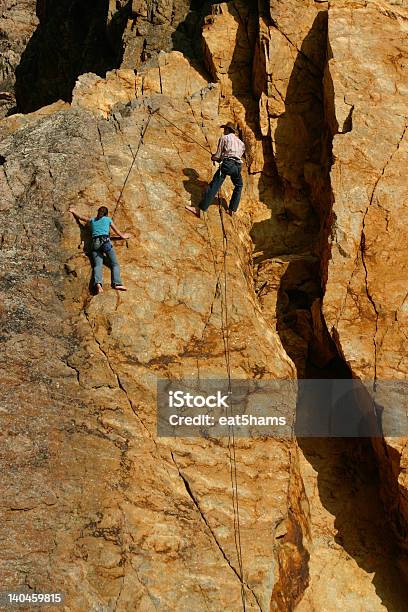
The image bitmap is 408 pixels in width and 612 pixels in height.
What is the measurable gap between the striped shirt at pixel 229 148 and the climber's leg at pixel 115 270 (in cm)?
289

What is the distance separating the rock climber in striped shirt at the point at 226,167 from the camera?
12.8 metres

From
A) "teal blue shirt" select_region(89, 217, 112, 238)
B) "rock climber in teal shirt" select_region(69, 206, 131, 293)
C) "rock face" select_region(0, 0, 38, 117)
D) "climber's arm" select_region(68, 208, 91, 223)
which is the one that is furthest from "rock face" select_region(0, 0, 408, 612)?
"rock face" select_region(0, 0, 38, 117)

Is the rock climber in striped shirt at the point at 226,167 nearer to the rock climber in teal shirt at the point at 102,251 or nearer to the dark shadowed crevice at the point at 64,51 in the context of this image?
the rock climber in teal shirt at the point at 102,251

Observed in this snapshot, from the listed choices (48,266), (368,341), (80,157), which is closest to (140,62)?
(80,157)

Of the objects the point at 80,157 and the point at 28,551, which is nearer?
the point at 28,551

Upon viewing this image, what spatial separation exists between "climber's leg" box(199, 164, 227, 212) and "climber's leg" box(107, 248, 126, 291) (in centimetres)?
213

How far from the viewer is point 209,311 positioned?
11742mm

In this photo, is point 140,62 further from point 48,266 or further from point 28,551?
point 28,551

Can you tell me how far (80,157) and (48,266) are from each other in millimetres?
2557

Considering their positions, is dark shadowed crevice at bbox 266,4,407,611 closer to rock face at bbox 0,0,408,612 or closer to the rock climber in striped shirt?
rock face at bbox 0,0,408,612

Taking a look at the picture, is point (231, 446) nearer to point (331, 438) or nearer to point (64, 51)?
point (331, 438)

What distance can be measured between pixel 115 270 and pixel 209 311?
1.66 metres

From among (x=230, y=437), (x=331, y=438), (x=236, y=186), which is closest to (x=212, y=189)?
(x=236, y=186)

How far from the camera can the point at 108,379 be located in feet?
35.4
